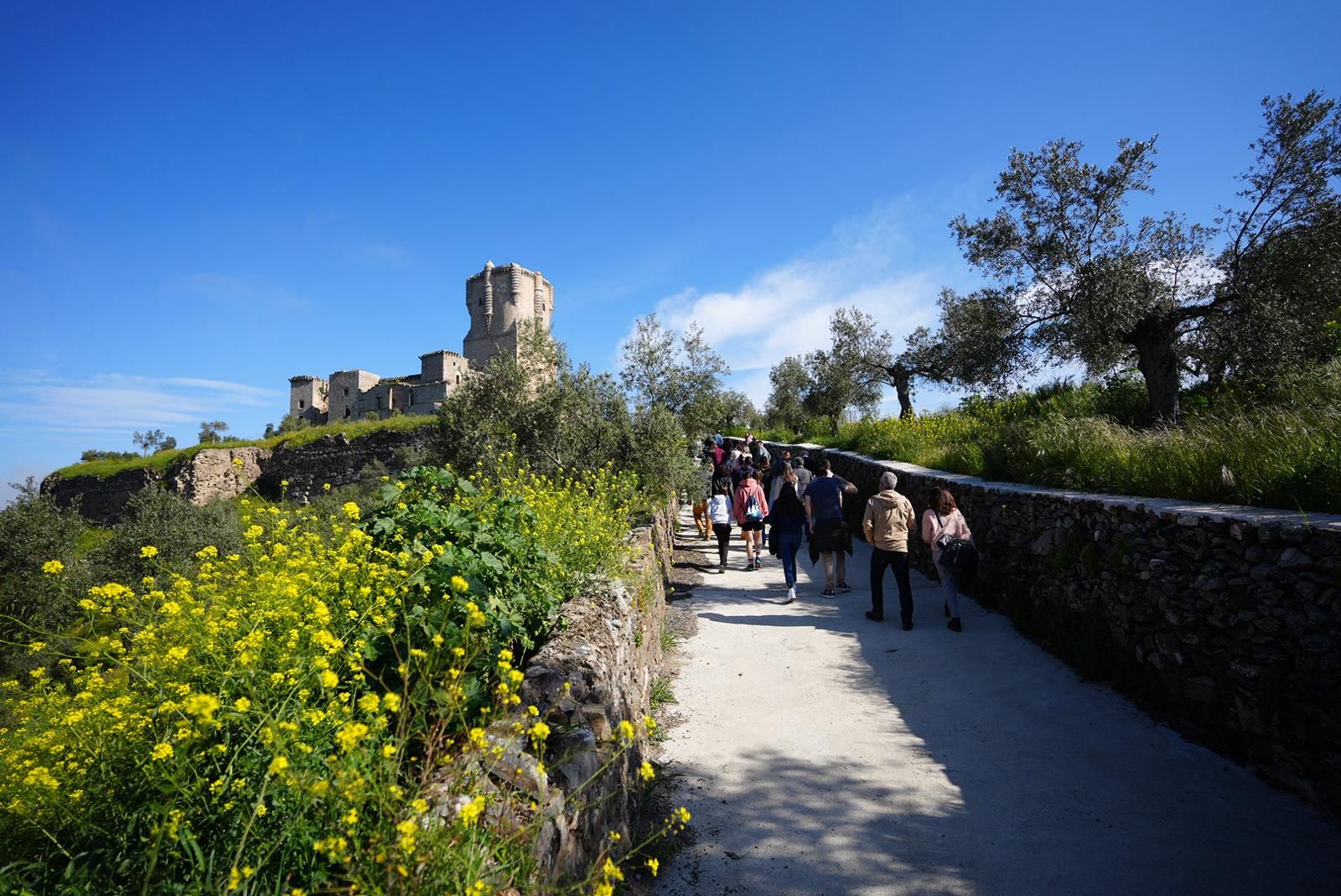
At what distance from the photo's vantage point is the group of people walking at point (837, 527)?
6996 mm

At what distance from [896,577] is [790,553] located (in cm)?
178

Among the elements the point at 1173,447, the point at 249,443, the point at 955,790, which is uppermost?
the point at 249,443

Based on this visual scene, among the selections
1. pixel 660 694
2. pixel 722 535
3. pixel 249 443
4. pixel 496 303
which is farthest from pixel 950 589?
pixel 496 303

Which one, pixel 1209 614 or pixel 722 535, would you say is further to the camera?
pixel 722 535

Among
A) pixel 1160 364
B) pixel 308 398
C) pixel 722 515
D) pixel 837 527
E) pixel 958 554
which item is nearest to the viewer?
pixel 958 554

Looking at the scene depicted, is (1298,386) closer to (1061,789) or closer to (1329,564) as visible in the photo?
(1329,564)

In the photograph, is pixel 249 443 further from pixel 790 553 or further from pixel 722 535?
pixel 790 553

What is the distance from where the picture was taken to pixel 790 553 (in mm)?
8688

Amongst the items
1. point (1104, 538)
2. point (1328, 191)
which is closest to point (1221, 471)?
point (1104, 538)

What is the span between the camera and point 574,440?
13070 millimetres

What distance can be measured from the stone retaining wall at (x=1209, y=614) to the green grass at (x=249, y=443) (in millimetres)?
30580

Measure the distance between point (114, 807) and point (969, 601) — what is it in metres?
8.27

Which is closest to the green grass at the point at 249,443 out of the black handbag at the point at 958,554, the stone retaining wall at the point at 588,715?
the black handbag at the point at 958,554

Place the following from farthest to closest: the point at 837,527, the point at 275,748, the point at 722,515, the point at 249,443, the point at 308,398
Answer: the point at 308,398, the point at 249,443, the point at 722,515, the point at 837,527, the point at 275,748
